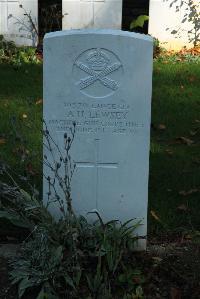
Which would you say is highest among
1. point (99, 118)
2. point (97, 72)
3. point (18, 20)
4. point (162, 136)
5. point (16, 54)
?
point (18, 20)

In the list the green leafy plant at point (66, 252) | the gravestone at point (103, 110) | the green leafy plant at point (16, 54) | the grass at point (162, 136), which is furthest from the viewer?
the green leafy plant at point (16, 54)

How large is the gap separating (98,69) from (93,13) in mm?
6304

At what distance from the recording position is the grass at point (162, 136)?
190 inches

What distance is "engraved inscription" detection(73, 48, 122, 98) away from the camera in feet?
12.8

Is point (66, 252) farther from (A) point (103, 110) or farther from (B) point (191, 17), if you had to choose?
(B) point (191, 17)

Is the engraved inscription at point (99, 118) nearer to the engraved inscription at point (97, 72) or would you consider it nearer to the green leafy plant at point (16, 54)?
the engraved inscription at point (97, 72)

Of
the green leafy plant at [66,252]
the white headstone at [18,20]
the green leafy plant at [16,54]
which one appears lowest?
the green leafy plant at [66,252]

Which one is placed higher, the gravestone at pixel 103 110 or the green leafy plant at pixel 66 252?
the gravestone at pixel 103 110

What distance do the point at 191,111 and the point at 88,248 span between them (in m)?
3.67

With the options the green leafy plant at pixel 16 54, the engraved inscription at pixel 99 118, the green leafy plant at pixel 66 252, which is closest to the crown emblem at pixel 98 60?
the engraved inscription at pixel 99 118

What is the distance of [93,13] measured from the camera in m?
10.0

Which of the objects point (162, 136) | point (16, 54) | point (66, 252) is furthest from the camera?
point (16, 54)

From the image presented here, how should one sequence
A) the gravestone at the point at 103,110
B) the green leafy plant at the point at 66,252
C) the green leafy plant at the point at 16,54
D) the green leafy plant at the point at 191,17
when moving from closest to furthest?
the green leafy plant at the point at 66,252 < the gravestone at the point at 103,110 < the green leafy plant at the point at 16,54 < the green leafy plant at the point at 191,17

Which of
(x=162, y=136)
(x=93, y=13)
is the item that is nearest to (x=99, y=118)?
(x=162, y=136)
